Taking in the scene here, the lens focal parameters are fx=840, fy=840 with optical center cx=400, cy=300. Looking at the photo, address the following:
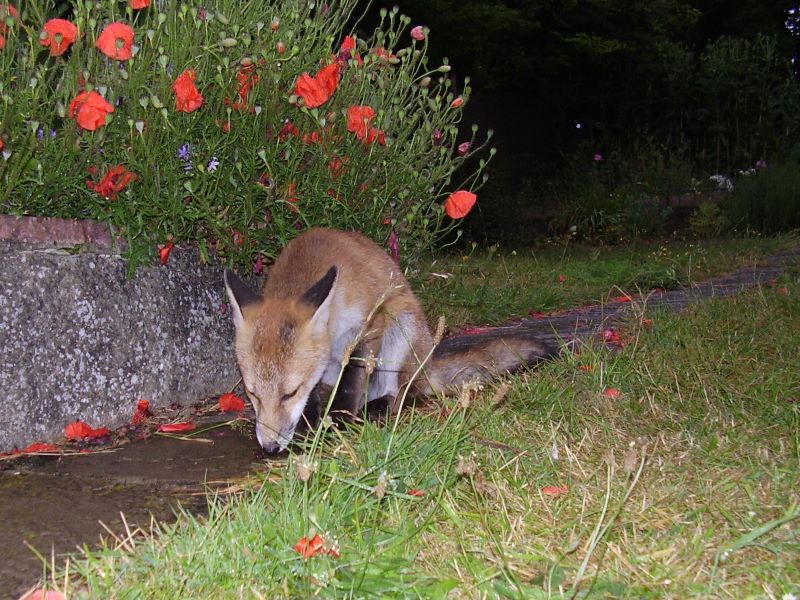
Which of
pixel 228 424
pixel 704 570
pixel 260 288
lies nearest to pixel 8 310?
pixel 228 424

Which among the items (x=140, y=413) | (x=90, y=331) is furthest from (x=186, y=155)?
(x=140, y=413)

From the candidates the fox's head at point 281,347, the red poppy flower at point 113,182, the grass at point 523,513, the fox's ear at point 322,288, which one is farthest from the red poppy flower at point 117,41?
the grass at point 523,513

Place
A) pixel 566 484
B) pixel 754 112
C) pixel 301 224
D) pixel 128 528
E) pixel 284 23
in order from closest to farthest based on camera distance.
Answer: pixel 128 528, pixel 566 484, pixel 284 23, pixel 301 224, pixel 754 112

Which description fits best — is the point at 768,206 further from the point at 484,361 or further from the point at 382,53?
the point at 484,361

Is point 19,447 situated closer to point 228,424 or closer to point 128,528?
point 228,424

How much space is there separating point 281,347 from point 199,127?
1.16 meters

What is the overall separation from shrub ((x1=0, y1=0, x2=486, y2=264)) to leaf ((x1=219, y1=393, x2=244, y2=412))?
0.70 m

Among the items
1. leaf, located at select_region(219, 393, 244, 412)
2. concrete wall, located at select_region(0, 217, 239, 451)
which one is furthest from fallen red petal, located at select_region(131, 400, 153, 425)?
leaf, located at select_region(219, 393, 244, 412)

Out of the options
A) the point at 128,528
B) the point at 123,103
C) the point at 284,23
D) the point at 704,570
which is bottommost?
the point at 128,528

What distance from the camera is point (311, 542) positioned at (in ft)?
6.39

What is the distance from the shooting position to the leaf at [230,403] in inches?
155

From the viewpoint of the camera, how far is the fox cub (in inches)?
136

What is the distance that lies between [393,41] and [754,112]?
50.6 ft

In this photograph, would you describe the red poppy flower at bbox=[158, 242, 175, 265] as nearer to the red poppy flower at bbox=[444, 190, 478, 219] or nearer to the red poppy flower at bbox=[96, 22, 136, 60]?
the red poppy flower at bbox=[96, 22, 136, 60]
